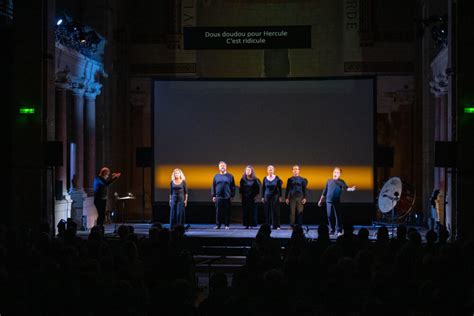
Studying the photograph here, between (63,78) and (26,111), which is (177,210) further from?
(26,111)

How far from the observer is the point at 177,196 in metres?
19.1

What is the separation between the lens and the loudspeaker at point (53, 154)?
15.4m

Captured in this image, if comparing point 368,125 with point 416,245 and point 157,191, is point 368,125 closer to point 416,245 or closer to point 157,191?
point 157,191

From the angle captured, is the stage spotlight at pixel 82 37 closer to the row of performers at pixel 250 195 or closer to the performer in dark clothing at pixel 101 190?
the performer in dark clothing at pixel 101 190

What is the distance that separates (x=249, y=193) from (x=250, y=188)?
0.47ft

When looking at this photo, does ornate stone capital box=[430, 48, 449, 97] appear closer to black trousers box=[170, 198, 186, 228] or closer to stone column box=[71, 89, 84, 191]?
black trousers box=[170, 198, 186, 228]

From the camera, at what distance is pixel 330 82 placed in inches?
872

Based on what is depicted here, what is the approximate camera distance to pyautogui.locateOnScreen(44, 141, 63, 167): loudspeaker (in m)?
15.4

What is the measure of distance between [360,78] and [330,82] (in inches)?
36.8

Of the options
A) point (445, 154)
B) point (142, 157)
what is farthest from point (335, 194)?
point (142, 157)

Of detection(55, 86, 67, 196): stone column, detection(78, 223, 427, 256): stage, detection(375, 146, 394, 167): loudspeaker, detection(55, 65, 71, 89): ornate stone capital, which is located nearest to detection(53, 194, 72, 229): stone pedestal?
detection(55, 86, 67, 196): stone column

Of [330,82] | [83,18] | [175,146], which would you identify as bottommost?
[175,146]

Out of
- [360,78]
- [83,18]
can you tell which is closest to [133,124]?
[83,18]
